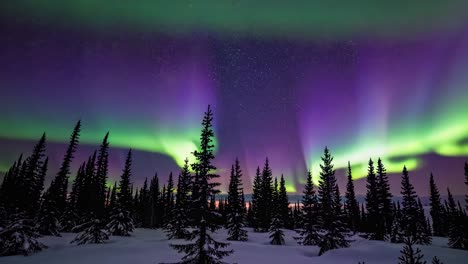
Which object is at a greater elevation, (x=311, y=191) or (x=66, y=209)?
(x=311, y=191)

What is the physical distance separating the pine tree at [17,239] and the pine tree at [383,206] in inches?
2141

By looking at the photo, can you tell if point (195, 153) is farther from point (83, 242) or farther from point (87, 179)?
point (87, 179)

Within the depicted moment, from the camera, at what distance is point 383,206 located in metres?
53.0

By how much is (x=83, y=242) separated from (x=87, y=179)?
2839cm

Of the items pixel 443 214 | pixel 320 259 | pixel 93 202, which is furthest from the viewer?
pixel 443 214

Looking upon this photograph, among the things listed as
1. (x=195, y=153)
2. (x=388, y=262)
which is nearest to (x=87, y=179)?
(x=195, y=153)

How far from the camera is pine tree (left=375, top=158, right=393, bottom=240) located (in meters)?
51.8

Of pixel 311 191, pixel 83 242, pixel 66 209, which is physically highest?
pixel 311 191

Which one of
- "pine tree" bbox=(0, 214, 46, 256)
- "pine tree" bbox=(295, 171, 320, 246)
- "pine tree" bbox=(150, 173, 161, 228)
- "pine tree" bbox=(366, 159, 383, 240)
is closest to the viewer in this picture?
"pine tree" bbox=(0, 214, 46, 256)

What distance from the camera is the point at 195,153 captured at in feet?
52.9

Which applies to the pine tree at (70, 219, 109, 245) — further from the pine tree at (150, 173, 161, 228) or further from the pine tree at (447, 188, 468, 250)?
the pine tree at (447, 188, 468, 250)

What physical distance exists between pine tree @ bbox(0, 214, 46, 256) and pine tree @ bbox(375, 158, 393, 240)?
5438cm

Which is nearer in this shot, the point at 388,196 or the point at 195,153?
the point at 195,153

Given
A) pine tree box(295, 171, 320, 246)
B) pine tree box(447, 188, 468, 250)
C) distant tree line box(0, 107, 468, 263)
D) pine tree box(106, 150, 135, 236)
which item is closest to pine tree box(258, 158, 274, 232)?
distant tree line box(0, 107, 468, 263)
